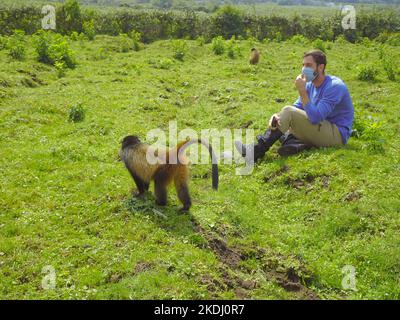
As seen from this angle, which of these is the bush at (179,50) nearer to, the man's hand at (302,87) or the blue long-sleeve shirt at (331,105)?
the blue long-sleeve shirt at (331,105)

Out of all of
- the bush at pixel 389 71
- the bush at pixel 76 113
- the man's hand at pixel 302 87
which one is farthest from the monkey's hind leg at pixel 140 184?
the bush at pixel 389 71

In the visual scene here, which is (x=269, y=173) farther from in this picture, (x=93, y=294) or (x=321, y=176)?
(x=93, y=294)

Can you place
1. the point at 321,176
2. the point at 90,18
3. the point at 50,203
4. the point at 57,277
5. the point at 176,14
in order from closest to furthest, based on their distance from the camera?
the point at 57,277 < the point at 50,203 < the point at 321,176 < the point at 90,18 < the point at 176,14

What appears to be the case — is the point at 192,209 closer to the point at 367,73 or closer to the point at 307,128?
the point at 307,128

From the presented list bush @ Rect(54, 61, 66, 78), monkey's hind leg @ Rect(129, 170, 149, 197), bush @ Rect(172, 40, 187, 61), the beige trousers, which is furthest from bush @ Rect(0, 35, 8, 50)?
the beige trousers

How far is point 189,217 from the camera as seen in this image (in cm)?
754

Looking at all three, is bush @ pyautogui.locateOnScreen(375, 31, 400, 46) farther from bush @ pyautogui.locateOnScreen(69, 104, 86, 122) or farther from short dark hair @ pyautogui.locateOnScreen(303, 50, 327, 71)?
bush @ pyautogui.locateOnScreen(69, 104, 86, 122)

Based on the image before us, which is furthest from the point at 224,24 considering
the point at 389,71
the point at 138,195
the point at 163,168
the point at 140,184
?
the point at 163,168

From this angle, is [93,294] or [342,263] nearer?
[93,294]

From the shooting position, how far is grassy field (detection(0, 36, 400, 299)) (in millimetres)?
6016

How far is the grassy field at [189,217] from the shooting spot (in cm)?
602

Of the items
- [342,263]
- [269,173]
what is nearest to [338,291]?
[342,263]
